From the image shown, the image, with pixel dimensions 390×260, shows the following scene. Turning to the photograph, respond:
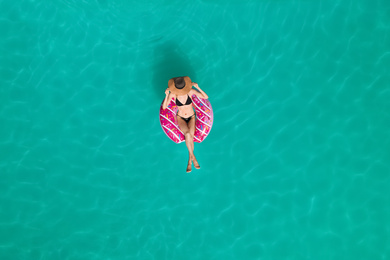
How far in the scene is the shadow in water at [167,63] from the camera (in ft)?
14.4

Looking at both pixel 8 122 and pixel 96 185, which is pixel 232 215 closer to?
pixel 96 185

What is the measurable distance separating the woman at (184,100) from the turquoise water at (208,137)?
0.58 meters

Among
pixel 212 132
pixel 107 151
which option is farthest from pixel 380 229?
pixel 107 151

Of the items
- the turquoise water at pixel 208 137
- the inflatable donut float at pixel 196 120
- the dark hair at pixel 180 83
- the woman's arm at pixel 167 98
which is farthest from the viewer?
the turquoise water at pixel 208 137

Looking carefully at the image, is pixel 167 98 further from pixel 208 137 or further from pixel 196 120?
pixel 208 137

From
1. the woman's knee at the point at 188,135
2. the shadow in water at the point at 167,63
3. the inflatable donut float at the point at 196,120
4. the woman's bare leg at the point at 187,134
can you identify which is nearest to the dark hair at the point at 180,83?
the inflatable donut float at the point at 196,120

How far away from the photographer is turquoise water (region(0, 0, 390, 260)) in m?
4.34

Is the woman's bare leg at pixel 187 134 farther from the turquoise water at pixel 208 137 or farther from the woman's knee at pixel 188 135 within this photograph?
the turquoise water at pixel 208 137

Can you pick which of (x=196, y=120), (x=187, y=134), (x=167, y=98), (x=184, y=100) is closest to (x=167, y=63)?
(x=167, y=98)

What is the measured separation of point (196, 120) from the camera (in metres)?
4.03

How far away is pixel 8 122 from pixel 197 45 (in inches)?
122

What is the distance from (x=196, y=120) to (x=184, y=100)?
0.40m

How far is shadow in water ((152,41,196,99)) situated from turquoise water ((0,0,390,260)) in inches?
0.8

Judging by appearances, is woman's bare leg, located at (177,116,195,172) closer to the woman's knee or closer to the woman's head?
the woman's knee
